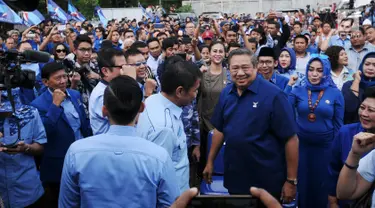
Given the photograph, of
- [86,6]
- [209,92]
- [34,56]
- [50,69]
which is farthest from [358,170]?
[86,6]

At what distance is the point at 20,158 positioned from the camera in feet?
13.1

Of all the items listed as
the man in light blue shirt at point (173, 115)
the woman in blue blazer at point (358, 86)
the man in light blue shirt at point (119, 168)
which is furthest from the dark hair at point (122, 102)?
the woman in blue blazer at point (358, 86)

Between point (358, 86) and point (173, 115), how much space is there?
319 centimetres

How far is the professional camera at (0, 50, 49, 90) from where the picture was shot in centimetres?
325

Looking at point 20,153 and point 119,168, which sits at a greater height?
point 119,168

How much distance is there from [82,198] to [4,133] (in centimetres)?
152

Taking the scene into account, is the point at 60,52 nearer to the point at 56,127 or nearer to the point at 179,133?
the point at 56,127

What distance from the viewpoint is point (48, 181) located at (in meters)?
4.48

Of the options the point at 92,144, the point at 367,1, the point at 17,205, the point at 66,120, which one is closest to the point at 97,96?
the point at 66,120

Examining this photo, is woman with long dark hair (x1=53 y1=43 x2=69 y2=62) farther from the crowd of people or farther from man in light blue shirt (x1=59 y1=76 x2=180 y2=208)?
man in light blue shirt (x1=59 y1=76 x2=180 y2=208)

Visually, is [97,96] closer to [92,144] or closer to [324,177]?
[92,144]

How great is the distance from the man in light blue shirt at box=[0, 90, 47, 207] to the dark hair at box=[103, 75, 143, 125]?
147 cm

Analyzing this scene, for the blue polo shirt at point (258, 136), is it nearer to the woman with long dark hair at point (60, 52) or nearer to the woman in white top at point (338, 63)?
the woman in white top at point (338, 63)

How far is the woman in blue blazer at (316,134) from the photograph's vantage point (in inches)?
202
